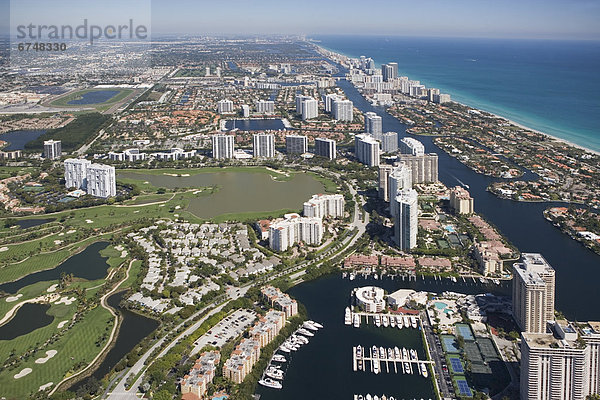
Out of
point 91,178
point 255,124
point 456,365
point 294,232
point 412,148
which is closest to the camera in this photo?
point 456,365

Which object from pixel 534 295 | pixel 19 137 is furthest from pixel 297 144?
pixel 534 295

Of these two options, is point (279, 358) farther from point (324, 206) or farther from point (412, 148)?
point (412, 148)

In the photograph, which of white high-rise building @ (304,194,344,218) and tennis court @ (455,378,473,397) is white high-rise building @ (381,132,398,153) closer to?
white high-rise building @ (304,194,344,218)

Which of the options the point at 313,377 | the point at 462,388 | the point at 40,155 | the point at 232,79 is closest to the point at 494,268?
the point at 462,388

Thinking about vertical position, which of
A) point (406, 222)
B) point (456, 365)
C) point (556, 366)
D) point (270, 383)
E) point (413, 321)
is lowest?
point (270, 383)

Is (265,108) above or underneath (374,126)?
above

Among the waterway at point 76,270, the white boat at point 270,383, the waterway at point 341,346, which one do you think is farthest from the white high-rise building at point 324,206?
the white boat at point 270,383
